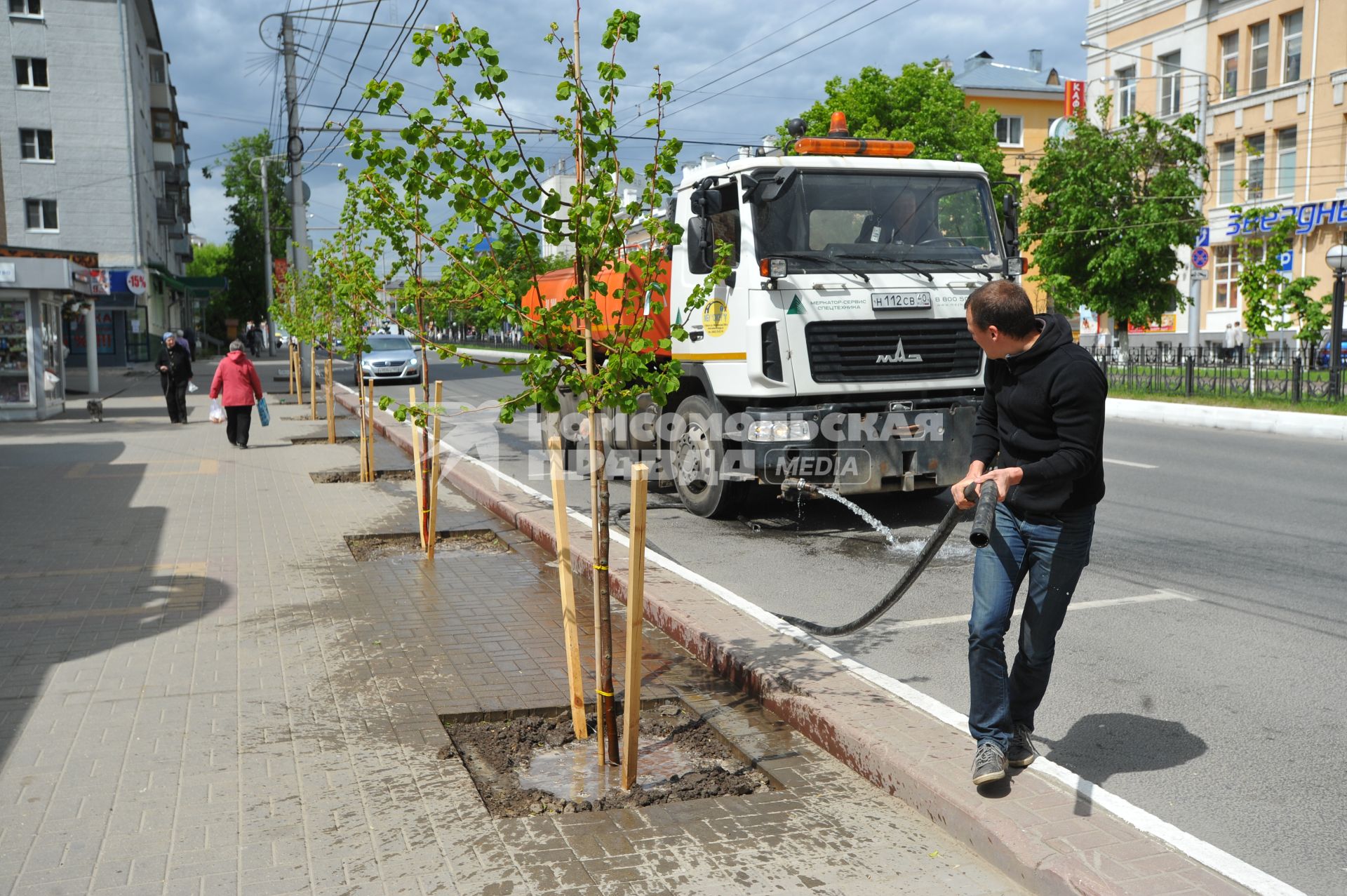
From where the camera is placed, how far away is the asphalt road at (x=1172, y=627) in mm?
4113

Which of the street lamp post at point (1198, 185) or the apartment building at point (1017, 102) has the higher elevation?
the apartment building at point (1017, 102)

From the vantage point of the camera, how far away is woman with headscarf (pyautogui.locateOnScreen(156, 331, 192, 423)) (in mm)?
20375

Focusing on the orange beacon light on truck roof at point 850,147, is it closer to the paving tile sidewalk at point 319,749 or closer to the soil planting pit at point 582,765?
the paving tile sidewalk at point 319,749

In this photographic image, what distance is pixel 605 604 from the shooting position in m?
4.52

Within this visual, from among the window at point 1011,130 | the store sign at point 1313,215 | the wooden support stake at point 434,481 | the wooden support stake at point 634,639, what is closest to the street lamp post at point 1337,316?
the store sign at point 1313,215

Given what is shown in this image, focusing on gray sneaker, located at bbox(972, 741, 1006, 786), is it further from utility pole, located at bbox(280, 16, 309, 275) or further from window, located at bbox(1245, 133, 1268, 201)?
window, located at bbox(1245, 133, 1268, 201)

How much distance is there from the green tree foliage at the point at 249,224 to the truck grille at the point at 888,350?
228ft

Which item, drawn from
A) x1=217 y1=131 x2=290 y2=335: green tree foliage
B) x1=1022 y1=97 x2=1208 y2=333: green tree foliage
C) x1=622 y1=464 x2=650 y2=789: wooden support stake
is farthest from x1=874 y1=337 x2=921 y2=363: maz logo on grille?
x1=217 y1=131 x2=290 y2=335: green tree foliage

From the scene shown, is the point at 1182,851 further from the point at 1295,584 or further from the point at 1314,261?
the point at 1314,261

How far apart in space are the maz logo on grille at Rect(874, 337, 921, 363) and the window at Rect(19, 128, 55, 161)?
44425 millimetres

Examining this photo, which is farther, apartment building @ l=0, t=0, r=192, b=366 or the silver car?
apartment building @ l=0, t=0, r=192, b=366

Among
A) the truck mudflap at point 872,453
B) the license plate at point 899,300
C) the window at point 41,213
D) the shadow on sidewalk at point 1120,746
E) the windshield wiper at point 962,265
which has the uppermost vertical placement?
the window at point 41,213

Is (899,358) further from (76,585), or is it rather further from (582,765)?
(76,585)

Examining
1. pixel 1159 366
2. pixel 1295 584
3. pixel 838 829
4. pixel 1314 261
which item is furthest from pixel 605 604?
pixel 1314 261
